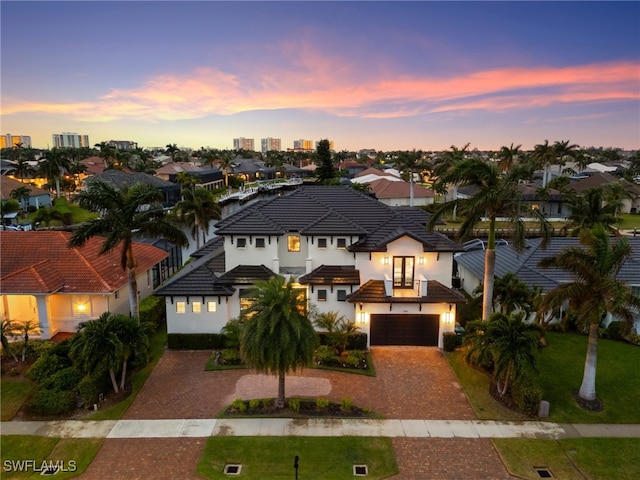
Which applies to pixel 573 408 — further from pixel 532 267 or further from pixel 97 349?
pixel 97 349

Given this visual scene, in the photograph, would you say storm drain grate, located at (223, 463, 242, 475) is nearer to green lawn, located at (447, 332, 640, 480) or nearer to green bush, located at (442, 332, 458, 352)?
green lawn, located at (447, 332, 640, 480)

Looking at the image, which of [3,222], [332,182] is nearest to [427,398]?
[3,222]

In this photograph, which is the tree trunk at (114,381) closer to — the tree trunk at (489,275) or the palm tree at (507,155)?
the tree trunk at (489,275)

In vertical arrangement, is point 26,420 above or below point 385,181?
below

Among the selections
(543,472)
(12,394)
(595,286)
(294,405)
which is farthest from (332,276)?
(12,394)

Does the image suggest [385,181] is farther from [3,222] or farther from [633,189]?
[3,222]

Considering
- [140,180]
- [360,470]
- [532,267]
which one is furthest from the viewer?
[140,180]
